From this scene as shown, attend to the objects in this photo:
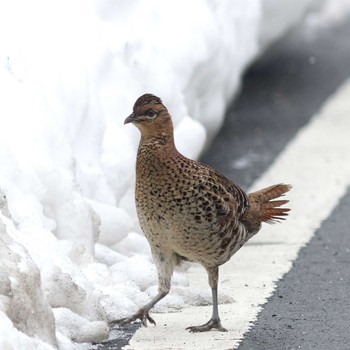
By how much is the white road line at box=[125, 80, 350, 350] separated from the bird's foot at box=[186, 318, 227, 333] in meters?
0.03

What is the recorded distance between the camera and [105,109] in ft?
26.2

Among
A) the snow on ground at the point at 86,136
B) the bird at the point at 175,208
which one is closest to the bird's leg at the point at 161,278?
the bird at the point at 175,208

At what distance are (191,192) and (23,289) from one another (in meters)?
1.09

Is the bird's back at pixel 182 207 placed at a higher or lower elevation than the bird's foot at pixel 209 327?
higher

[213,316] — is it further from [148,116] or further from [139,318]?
[148,116]

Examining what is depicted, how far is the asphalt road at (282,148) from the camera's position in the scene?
577cm

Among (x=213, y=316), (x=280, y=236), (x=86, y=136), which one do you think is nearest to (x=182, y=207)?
(x=213, y=316)

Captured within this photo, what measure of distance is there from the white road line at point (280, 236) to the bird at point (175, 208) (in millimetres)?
146

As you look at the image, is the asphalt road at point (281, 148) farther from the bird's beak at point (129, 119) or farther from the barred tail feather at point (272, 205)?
the bird's beak at point (129, 119)

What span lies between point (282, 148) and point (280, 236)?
2613 mm

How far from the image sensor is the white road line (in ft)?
18.9

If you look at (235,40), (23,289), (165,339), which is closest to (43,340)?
(23,289)

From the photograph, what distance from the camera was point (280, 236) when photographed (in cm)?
805

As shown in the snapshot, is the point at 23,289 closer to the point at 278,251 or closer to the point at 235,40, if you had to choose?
the point at 278,251
